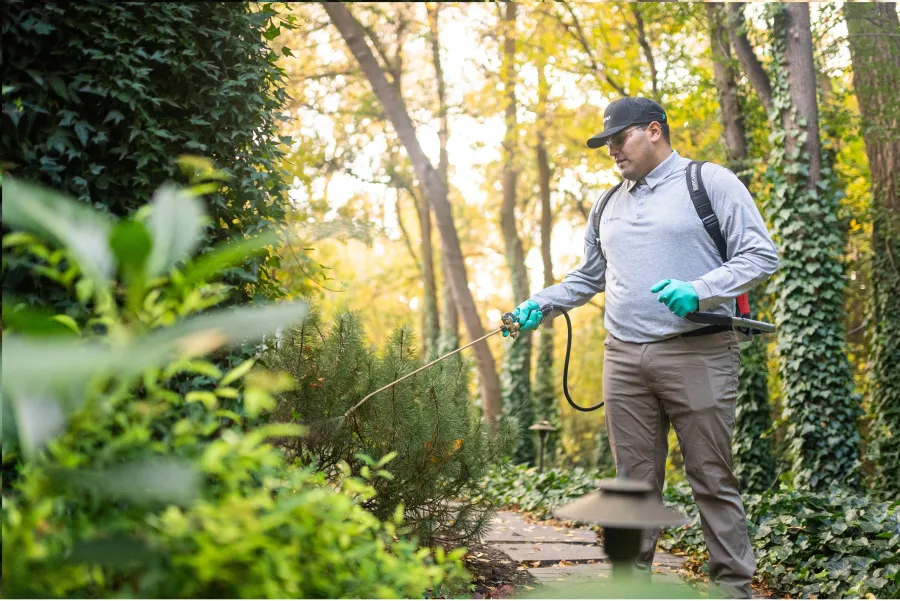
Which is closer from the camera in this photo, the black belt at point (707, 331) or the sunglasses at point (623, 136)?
the black belt at point (707, 331)

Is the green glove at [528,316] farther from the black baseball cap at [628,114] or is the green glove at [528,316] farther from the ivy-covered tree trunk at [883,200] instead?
the ivy-covered tree trunk at [883,200]

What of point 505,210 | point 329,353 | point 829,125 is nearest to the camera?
point 329,353

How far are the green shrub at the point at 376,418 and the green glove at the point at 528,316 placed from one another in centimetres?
51

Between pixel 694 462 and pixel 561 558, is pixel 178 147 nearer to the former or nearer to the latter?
pixel 694 462

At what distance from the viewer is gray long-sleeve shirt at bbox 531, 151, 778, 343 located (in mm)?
2963

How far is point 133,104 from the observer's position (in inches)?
100

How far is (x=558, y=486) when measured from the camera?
288 inches

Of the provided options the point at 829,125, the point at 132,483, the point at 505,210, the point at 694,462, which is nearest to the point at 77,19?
the point at 132,483

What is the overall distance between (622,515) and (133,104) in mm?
2030

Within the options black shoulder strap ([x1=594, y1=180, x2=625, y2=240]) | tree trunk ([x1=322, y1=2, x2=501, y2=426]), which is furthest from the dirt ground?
tree trunk ([x1=322, y1=2, x2=501, y2=426])

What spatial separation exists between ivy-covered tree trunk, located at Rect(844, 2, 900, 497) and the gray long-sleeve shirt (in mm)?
5795

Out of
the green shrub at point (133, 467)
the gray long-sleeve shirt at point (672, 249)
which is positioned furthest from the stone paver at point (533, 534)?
the green shrub at point (133, 467)

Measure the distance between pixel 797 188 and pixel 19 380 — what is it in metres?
7.13

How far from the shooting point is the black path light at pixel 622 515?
1.78 meters
